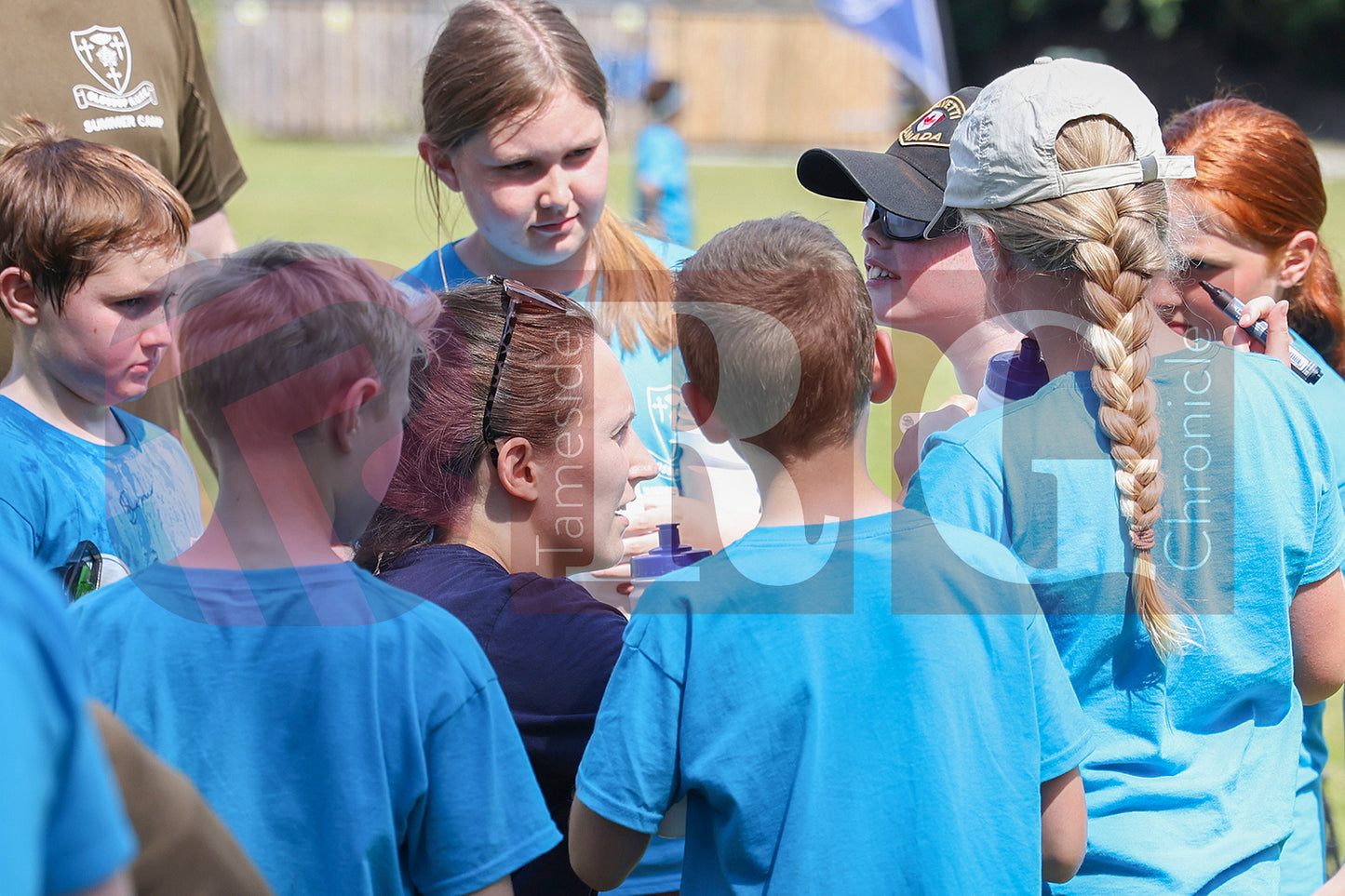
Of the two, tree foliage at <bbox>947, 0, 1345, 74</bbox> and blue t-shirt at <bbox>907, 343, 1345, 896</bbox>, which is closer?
blue t-shirt at <bbox>907, 343, 1345, 896</bbox>

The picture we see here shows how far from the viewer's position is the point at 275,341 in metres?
1.50

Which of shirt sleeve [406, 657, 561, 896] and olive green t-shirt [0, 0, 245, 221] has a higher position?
olive green t-shirt [0, 0, 245, 221]

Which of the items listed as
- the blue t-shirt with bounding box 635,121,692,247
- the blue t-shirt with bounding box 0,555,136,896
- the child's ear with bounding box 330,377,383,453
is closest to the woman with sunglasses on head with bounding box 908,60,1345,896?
the child's ear with bounding box 330,377,383,453

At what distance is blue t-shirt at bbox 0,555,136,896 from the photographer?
71 cm

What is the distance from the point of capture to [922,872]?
1486 millimetres

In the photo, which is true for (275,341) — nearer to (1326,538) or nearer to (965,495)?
(965,495)

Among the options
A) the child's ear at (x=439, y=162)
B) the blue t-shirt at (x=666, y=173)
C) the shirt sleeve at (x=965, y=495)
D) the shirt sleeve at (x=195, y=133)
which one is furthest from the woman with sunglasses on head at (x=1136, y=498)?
the blue t-shirt at (x=666, y=173)

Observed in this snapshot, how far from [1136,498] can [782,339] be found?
598 millimetres

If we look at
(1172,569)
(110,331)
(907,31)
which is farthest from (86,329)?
(907,31)

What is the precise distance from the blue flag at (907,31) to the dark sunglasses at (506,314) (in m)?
8.87

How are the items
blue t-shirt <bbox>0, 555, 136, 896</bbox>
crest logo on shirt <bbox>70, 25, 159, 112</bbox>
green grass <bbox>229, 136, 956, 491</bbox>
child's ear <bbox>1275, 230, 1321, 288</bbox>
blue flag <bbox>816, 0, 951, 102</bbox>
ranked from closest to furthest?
1. blue t-shirt <bbox>0, 555, 136, 896</bbox>
2. child's ear <bbox>1275, 230, 1321, 288</bbox>
3. crest logo on shirt <bbox>70, 25, 159, 112</bbox>
4. green grass <bbox>229, 136, 956, 491</bbox>
5. blue flag <bbox>816, 0, 951, 102</bbox>

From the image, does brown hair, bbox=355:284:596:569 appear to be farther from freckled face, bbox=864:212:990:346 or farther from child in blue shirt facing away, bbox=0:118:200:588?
freckled face, bbox=864:212:990:346

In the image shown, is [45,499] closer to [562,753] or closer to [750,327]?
[562,753]

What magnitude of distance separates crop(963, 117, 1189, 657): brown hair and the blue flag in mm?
8799
